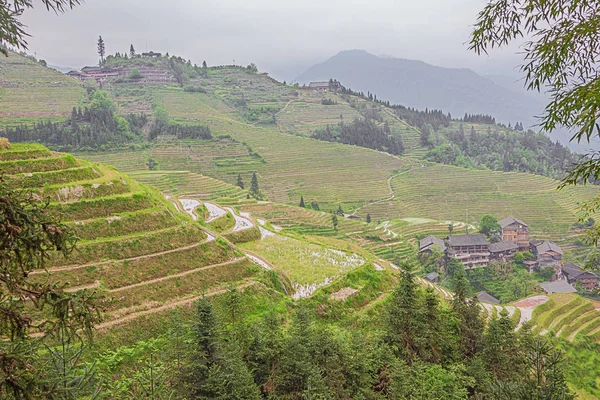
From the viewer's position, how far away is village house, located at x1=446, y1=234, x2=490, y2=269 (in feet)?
156

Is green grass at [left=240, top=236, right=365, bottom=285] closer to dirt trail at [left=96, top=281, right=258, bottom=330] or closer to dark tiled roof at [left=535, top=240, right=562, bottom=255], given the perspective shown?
dirt trail at [left=96, top=281, right=258, bottom=330]

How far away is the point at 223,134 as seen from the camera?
79562mm

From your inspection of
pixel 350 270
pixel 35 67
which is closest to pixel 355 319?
pixel 350 270

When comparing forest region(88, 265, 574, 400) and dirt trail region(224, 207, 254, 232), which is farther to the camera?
dirt trail region(224, 207, 254, 232)

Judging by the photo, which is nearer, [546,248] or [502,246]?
[546,248]

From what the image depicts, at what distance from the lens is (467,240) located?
48312mm

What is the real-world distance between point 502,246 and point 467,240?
5.44m

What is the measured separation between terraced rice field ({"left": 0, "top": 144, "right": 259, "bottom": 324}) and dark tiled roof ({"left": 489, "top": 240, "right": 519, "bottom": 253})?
40828 mm

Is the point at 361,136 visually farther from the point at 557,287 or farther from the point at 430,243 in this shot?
the point at 557,287

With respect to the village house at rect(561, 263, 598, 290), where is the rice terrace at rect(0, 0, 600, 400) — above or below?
above

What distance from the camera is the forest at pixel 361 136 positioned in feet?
306

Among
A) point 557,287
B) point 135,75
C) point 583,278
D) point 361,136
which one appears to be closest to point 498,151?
point 361,136

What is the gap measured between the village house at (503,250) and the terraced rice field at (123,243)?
134ft

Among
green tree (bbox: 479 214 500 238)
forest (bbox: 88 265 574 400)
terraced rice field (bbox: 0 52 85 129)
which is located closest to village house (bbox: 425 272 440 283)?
green tree (bbox: 479 214 500 238)
